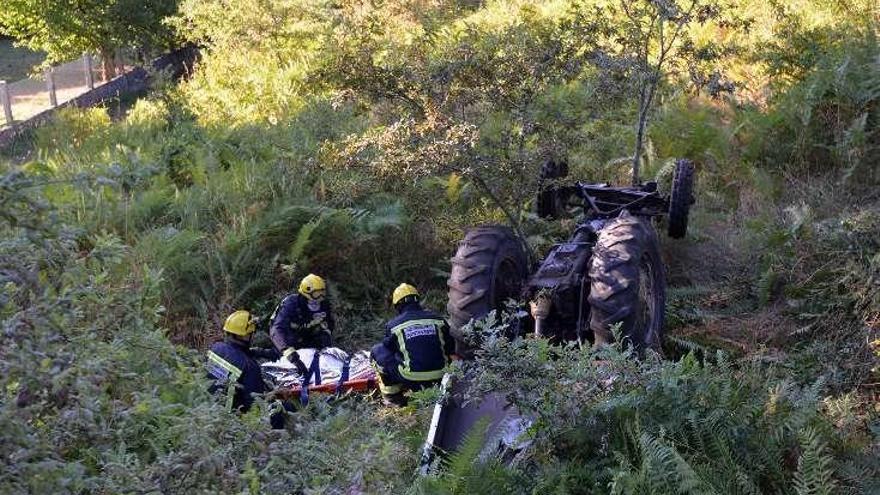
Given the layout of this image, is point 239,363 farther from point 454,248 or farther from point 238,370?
point 454,248

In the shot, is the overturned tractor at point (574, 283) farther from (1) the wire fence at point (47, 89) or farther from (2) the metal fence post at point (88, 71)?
(2) the metal fence post at point (88, 71)

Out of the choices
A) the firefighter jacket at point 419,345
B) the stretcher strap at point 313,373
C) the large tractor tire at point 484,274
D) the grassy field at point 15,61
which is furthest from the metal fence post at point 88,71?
the large tractor tire at point 484,274

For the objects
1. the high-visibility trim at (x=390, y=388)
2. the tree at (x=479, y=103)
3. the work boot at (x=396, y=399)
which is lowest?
the work boot at (x=396, y=399)

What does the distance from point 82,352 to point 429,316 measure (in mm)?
4379

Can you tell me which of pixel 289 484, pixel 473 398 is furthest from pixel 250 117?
pixel 289 484

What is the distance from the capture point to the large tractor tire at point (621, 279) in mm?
6047

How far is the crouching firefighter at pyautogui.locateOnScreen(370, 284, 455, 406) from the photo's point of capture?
7059 mm

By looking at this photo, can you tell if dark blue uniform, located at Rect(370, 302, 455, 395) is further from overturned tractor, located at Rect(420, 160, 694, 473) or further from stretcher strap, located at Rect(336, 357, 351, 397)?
stretcher strap, located at Rect(336, 357, 351, 397)

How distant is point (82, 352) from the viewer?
295 centimetres

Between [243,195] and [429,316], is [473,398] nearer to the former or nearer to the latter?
[429,316]

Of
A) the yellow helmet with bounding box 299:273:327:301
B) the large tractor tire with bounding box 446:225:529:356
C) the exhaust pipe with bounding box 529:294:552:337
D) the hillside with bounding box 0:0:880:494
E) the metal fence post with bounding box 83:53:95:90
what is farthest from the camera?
the metal fence post with bounding box 83:53:95:90

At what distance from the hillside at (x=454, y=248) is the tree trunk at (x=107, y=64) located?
13.0 meters

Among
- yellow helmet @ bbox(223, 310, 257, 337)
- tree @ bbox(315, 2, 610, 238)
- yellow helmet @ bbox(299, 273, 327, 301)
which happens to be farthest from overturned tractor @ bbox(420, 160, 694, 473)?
yellow helmet @ bbox(299, 273, 327, 301)

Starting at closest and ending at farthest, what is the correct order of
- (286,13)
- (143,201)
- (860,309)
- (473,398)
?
1. (473,398)
2. (860,309)
3. (143,201)
4. (286,13)
